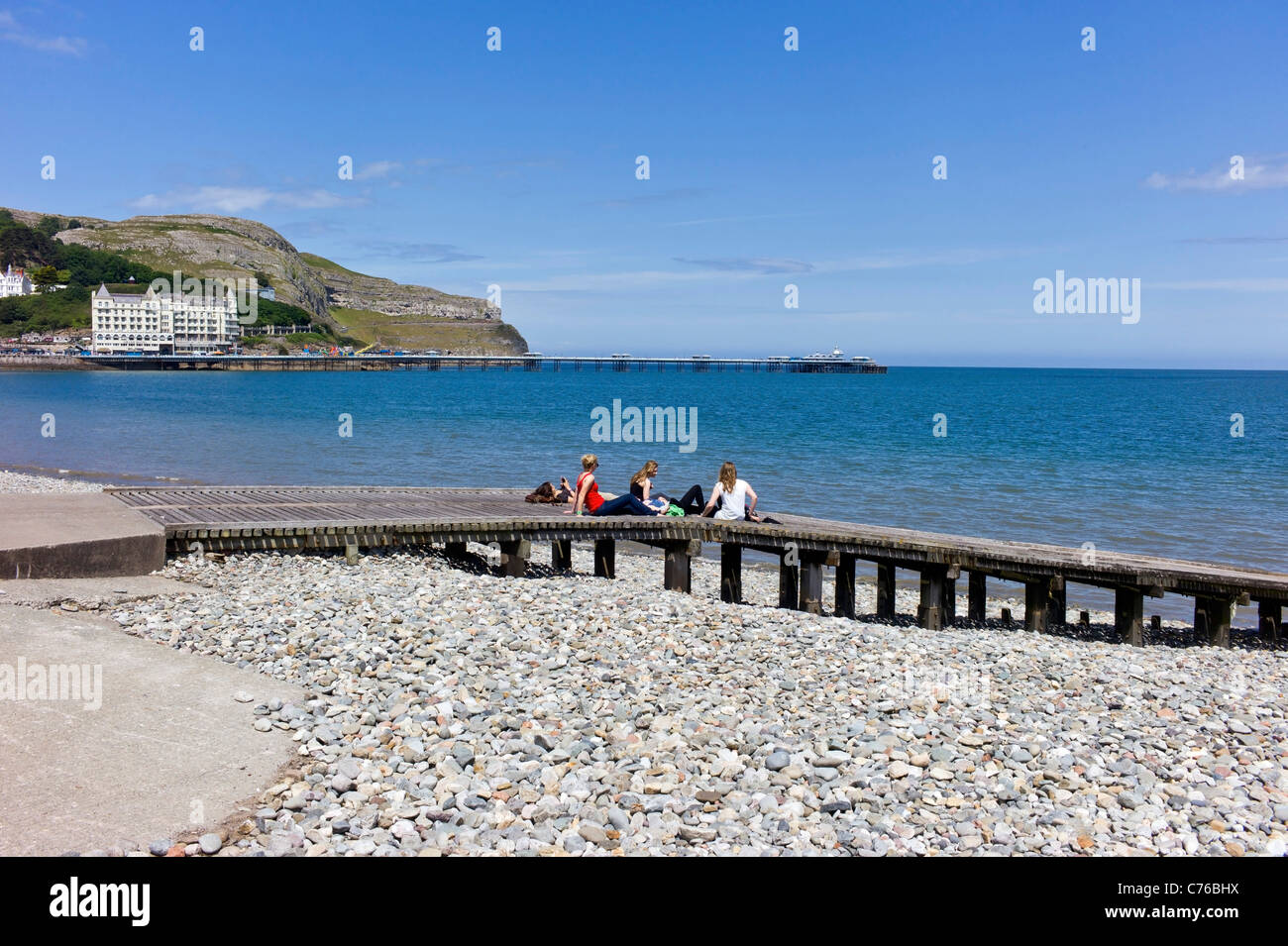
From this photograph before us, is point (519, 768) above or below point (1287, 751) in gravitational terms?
above

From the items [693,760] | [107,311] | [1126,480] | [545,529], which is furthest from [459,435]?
[107,311]

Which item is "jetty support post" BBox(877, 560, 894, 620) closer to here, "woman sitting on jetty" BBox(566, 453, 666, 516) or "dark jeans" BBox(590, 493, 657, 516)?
"woman sitting on jetty" BBox(566, 453, 666, 516)

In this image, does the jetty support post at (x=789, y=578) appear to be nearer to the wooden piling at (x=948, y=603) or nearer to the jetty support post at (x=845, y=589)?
the jetty support post at (x=845, y=589)

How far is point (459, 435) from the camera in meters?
55.6

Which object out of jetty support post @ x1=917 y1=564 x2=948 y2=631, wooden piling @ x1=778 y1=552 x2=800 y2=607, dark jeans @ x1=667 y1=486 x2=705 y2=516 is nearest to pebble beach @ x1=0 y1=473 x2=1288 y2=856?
jetty support post @ x1=917 y1=564 x2=948 y2=631

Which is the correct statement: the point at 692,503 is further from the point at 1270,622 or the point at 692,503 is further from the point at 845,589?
the point at 1270,622

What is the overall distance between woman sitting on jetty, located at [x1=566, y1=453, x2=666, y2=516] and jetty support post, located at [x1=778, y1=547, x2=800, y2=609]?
2.26 metres

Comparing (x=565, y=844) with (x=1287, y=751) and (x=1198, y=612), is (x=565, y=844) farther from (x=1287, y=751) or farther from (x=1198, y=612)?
(x=1198, y=612)

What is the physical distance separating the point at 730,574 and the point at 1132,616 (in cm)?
679

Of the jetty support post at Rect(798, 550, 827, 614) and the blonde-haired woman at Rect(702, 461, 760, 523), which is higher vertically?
the blonde-haired woman at Rect(702, 461, 760, 523)

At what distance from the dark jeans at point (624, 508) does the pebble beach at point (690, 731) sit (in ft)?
→ 8.39

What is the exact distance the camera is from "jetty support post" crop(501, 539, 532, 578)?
15.8 m

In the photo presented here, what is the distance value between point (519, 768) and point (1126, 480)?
121ft

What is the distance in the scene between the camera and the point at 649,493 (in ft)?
55.8
